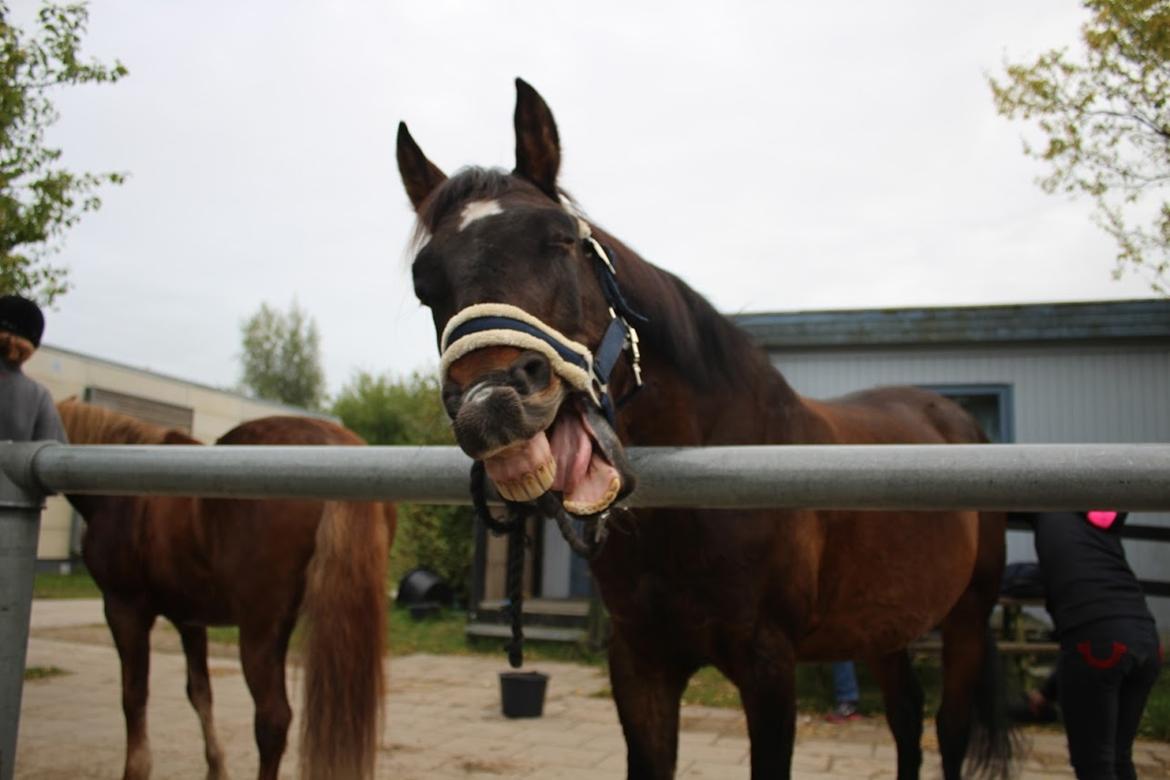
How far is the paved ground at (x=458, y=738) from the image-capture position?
191 inches

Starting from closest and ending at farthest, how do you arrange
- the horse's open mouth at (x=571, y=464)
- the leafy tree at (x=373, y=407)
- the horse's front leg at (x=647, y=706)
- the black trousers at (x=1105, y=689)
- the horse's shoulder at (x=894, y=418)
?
the horse's open mouth at (x=571, y=464)
the horse's front leg at (x=647, y=706)
the black trousers at (x=1105, y=689)
the horse's shoulder at (x=894, y=418)
the leafy tree at (x=373, y=407)

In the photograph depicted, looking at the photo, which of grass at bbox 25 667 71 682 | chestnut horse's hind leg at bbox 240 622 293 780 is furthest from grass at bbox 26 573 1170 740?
chestnut horse's hind leg at bbox 240 622 293 780

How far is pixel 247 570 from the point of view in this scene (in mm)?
3963

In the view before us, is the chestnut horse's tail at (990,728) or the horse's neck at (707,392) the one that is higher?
the horse's neck at (707,392)

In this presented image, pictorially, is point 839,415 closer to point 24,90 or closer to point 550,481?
point 550,481

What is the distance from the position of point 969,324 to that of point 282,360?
154 ft

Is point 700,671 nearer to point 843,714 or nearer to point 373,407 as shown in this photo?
point 843,714

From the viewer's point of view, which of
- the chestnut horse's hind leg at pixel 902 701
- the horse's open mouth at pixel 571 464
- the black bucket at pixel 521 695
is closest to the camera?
the horse's open mouth at pixel 571 464

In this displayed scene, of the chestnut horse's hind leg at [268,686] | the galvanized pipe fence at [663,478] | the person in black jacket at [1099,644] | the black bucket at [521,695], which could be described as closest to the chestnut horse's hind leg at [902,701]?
the person in black jacket at [1099,644]

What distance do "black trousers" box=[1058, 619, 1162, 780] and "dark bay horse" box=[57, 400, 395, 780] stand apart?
2.54 meters

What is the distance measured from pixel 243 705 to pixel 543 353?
610 cm

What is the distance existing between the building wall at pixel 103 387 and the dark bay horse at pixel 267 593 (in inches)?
472

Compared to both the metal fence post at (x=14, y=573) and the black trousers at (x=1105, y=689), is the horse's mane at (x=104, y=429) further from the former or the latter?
the black trousers at (x=1105, y=689)

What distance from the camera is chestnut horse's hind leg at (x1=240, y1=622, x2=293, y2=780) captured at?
3750 millimetres
